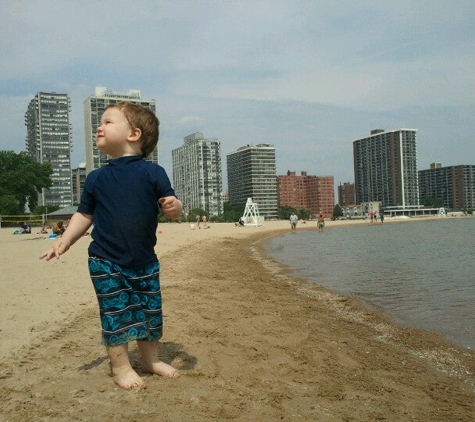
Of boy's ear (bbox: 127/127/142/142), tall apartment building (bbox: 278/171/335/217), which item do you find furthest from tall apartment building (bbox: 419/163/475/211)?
boy's ear (bbox: 127/127/142/142)

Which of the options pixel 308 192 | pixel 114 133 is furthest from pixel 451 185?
pixel 114 133

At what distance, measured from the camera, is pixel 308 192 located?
174 meters

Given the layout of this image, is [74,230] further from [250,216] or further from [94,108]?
[94,108]

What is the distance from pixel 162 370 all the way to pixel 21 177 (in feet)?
196

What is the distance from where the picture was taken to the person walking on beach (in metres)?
3.06

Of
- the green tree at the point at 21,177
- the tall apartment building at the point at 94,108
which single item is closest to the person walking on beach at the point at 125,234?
the green tree at the point at 21,177

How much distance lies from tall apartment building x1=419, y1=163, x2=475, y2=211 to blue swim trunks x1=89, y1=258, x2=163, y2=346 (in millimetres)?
181621

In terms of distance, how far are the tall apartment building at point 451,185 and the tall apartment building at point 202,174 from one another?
86.8m

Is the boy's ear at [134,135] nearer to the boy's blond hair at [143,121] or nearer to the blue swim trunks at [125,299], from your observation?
the boy's blond hair at [143,121]

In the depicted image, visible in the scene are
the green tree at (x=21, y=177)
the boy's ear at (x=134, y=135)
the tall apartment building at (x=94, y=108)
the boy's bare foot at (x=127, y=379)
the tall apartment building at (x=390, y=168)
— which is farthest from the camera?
the tall apartment building at (x=390, y=168)

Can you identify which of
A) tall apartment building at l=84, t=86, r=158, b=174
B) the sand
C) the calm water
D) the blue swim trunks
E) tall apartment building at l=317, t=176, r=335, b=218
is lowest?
the calm water

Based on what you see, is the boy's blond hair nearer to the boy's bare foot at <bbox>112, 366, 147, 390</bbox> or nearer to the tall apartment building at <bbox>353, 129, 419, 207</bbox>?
the boy's bare foot at <bbox>112, 366, 147, 390</bbox>

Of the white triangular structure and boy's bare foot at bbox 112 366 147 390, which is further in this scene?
the white triangular structure

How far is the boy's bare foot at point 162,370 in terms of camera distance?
329cm
